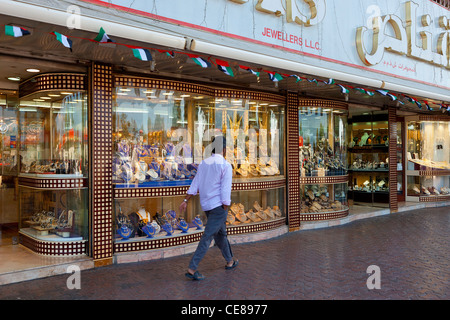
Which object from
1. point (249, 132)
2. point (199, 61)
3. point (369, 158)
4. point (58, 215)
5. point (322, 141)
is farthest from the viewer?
point (369, 158)

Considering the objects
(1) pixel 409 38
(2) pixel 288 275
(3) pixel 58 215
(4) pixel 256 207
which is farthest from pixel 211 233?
(1) pixel 409 38

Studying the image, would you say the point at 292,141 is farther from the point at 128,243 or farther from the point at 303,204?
the point at 128,243

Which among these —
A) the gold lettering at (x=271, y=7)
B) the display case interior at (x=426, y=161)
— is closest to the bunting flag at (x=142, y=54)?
the gold lettering at (x=271, y=7)

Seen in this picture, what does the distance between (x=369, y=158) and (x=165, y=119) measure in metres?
9.15

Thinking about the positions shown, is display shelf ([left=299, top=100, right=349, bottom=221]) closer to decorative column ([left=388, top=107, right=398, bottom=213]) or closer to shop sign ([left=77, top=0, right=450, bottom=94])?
shop sign ([left=77, top=0, right=450, bottom=94])

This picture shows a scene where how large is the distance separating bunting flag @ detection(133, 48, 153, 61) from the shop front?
0.25 ft

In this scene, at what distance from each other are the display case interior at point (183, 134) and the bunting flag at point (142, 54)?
1.43 metres

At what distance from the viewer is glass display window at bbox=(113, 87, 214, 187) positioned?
7.13 m

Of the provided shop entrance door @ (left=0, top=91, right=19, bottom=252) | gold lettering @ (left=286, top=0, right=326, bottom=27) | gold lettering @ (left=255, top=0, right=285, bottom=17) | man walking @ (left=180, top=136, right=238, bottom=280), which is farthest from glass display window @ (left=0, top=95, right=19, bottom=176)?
gold lettering @ (left=286, top=0, right=326, bottom=27)

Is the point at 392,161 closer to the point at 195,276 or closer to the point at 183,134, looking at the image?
the point at 183,134

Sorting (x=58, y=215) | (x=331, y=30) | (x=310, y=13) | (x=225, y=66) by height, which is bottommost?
(x=58, y=215)

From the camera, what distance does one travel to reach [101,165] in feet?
21.7

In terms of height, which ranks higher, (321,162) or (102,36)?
(102,36)

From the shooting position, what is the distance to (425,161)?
1511 cm
